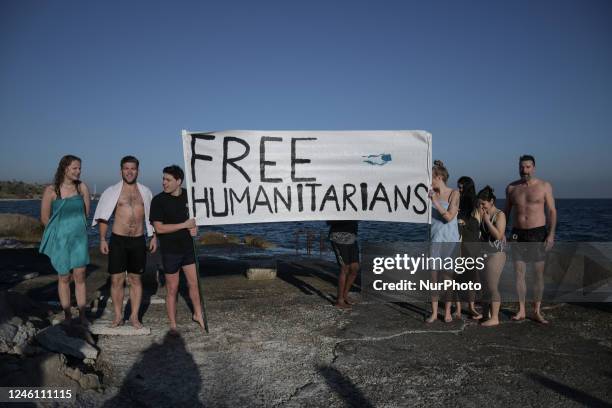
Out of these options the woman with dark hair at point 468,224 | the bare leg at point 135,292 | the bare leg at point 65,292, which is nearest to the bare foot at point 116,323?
the bare leg at point 135,292

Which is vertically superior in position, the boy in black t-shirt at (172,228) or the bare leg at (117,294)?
the boy in black t-shirt at (172,228)

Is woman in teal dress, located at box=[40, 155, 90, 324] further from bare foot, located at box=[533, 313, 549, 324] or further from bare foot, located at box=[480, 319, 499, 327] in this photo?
bare foot, located at box=[533, 313, 549, 324]

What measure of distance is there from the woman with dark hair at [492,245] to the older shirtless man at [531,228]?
0.34 metres

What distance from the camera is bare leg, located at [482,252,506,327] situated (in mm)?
5793

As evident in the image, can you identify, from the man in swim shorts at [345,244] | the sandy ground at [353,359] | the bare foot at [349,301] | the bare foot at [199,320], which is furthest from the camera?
the bare foot at [349,301]

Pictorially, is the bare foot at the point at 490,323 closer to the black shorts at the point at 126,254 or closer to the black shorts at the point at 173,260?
the black shorts at the point at 173,260

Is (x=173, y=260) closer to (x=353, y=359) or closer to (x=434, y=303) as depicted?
(x=353, y=359)

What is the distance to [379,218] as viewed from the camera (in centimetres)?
643

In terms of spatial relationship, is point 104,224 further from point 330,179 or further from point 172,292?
point 330,179

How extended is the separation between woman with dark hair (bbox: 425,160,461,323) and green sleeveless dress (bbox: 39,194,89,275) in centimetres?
481

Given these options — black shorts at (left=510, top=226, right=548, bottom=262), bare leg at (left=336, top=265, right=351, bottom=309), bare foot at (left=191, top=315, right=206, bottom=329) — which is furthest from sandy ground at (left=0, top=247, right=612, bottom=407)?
black shorts at (left=510, top=226, right=548, bottom=262)

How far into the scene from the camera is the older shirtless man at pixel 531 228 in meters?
5.93

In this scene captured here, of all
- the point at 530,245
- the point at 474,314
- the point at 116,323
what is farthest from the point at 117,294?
the point at 530,245

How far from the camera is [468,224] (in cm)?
621
